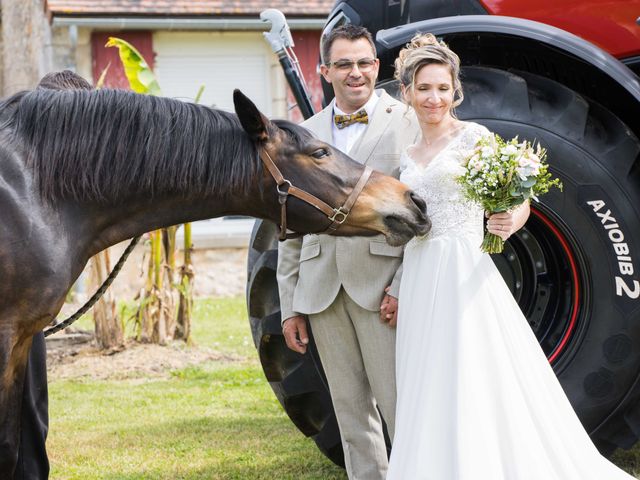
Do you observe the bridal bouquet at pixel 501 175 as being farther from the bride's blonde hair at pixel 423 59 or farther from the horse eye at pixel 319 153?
the horse eye at pixel 319 153

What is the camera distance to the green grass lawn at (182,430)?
462 cm

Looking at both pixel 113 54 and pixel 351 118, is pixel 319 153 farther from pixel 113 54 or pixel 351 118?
pixel 113 54

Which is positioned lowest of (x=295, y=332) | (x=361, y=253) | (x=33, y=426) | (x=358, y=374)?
(x=33, y=426)

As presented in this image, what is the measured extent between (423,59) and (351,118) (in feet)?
1.29

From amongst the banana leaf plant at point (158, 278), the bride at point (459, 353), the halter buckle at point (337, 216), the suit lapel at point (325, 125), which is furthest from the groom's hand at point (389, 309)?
the banana leaf plant at point (158, 278)

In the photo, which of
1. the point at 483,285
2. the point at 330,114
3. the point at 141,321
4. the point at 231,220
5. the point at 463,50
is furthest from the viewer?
the point at 231,220

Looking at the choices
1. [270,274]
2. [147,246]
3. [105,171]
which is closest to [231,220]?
[147,246]

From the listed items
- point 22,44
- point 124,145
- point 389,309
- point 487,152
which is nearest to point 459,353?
point 389,309

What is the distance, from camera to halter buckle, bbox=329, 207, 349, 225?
3.31m

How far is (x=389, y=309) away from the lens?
11.7 ft

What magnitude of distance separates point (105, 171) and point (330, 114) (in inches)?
38.8

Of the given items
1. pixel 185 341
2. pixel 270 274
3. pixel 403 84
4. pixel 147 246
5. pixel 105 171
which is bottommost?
pixel 185 341

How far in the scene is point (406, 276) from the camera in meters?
3.46

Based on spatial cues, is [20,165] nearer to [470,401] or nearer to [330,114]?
[330,114]
